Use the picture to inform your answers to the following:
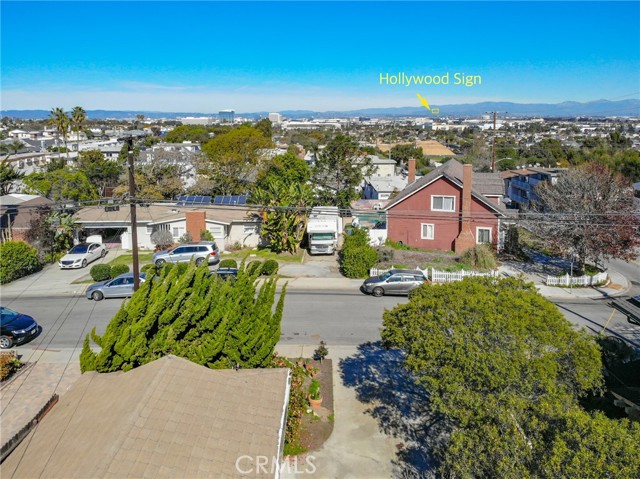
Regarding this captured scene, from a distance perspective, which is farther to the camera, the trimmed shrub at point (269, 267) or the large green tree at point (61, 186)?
the large green tree at point (61, 186)

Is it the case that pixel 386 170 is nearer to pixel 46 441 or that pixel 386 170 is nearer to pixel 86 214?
pixel 86 214

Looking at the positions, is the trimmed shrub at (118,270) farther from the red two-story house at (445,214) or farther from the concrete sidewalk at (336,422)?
the red two-story house at (445,214)

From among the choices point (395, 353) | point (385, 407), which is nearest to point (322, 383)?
point (385, 407)

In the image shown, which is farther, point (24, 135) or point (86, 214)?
point (24, 135)

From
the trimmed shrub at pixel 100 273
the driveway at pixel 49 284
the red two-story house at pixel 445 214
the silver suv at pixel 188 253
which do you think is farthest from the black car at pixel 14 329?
the red two-story house at pixel 445 214

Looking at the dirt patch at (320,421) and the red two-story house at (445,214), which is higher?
the red two-story house at (445,214)

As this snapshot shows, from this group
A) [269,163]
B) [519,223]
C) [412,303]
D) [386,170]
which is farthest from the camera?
[386,170]

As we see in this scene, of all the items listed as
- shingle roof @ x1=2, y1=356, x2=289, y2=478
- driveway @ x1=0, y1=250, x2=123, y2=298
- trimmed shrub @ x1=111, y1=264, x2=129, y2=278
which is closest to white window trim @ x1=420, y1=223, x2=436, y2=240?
trimmed shrub @ x1=111, y1=264, x2=129, y2=278
